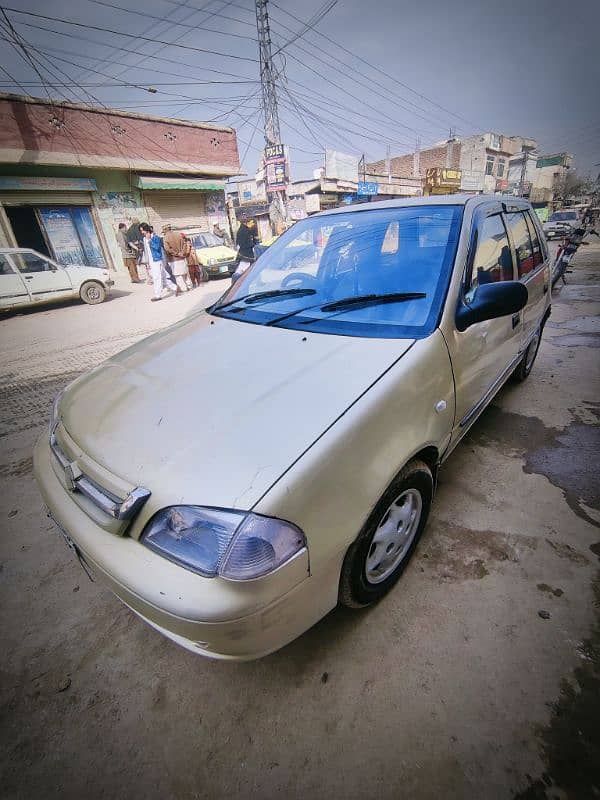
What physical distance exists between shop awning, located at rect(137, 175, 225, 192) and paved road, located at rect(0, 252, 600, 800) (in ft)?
58.4

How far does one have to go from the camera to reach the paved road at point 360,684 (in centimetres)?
122

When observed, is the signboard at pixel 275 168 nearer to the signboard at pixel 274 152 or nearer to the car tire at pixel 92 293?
the signboard at pixel 274 152

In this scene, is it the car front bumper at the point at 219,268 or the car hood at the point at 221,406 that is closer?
the car hood at the point at 221,406

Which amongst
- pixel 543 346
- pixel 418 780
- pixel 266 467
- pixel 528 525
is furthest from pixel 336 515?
pixel 543 346

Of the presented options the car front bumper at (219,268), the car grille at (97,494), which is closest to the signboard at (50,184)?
the car front bumper at (219,268)

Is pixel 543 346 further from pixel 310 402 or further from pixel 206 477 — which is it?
pixel 206 477

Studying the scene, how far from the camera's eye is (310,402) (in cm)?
133

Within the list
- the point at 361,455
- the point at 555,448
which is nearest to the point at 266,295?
the point at 361,455

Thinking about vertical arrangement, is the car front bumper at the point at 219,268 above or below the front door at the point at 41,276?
below

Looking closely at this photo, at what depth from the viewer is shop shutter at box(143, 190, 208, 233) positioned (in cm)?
1683

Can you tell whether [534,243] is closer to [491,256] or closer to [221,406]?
[491,256]

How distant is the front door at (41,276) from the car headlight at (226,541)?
10.5 meters

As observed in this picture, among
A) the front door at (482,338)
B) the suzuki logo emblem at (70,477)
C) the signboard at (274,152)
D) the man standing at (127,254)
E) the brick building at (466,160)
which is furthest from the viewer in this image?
the brick building at (466,160)

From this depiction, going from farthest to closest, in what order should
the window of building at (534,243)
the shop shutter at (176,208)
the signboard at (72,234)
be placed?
the shop shutter at (176,208) → the signboard at (72,234) → the window of building at (534,243)
